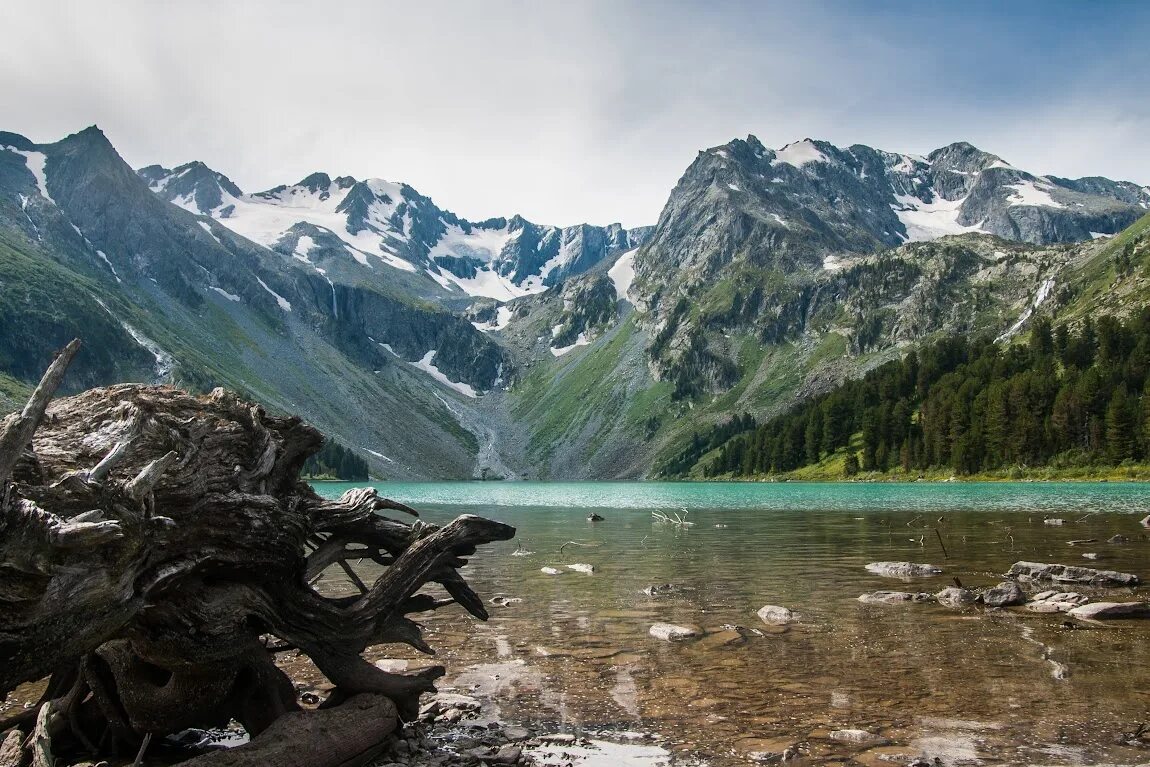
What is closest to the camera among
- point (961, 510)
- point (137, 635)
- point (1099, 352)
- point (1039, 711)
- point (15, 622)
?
point (15, 622)

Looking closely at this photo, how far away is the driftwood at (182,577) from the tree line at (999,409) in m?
142

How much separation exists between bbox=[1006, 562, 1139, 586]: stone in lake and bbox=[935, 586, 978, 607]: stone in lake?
5.19 m

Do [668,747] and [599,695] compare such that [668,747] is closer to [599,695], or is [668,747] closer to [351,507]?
[599,695]

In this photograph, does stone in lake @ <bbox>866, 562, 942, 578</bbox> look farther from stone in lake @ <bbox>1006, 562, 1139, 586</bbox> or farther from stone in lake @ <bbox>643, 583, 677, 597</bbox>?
stone in lake @ <bbox>643, 583, 677, 597</bbox>

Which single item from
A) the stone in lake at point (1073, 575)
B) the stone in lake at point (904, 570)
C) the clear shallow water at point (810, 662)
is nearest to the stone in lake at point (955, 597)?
the clear shallow water at point (810, 662)

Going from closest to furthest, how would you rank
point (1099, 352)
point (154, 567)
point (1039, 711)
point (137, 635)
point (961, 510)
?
1. point (154, 567)
2. point (137, 635)
3. point (1039, 711)
4. point (961, 510)
5. point (1099, 352)

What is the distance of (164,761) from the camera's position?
12.0m

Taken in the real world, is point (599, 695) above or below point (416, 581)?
below

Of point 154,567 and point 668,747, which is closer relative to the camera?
point 154,567

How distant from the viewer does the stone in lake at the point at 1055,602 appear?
73.6ft

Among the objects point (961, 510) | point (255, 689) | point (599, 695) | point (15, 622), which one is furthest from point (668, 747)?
point (961, 510)

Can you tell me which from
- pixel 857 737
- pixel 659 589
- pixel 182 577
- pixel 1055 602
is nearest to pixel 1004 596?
pixel 1055 602

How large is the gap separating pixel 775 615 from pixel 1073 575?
13.2m

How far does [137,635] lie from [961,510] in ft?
243
